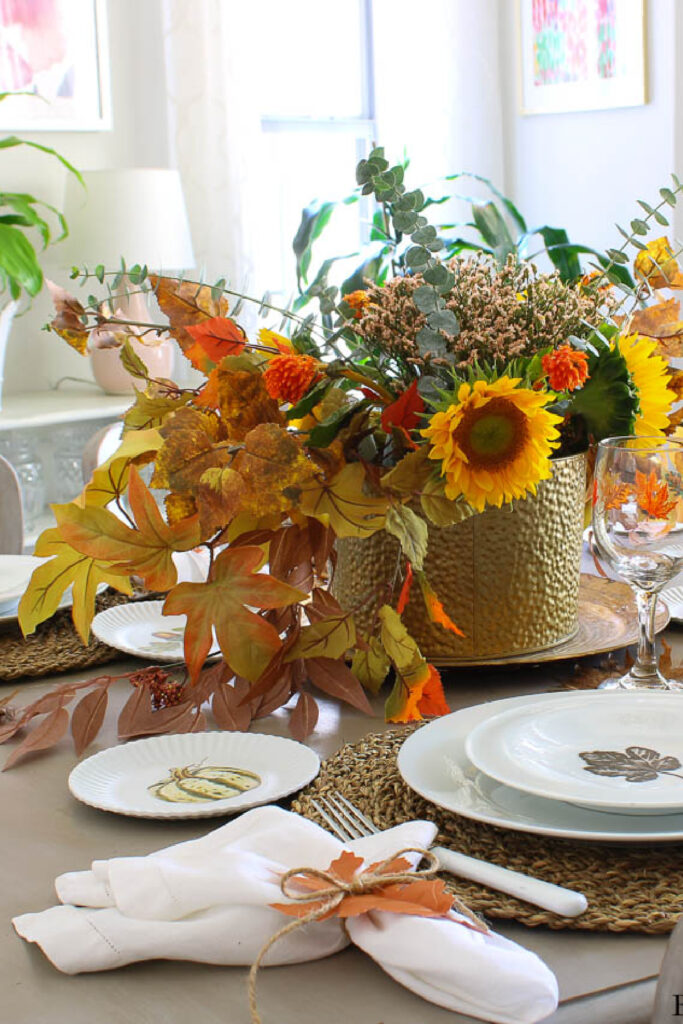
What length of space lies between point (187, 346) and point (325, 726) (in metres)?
0.34

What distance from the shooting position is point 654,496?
2.70 feet

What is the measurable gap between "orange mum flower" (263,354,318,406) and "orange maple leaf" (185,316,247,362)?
54 mm

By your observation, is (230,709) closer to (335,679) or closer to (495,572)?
(335,679)

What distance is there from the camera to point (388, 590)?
91cm

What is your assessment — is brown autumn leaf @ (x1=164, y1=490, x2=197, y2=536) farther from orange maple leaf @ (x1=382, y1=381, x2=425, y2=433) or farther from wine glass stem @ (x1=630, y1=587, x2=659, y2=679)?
wine glass stem @ (x1=630, y1=587, x2=659, y2=679)

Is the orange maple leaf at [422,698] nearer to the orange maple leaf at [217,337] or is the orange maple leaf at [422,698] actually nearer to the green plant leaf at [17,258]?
the orange maple leaf at [217,337]

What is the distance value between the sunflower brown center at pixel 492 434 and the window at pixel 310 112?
9.67ft

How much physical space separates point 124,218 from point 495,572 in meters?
2.25

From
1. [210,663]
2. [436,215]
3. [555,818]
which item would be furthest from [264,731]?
[436,215]

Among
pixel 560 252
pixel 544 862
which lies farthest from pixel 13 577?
pixel 560 252

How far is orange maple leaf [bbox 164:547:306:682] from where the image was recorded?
80 cm

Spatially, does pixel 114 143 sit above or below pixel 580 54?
below

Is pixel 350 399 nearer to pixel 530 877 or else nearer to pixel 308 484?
pixel 308 484

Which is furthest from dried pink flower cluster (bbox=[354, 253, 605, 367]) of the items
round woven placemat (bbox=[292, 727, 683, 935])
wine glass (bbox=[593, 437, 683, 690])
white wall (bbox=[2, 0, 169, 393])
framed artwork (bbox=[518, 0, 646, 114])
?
framed artwork (bbox=[518, 0, 646, 114])
